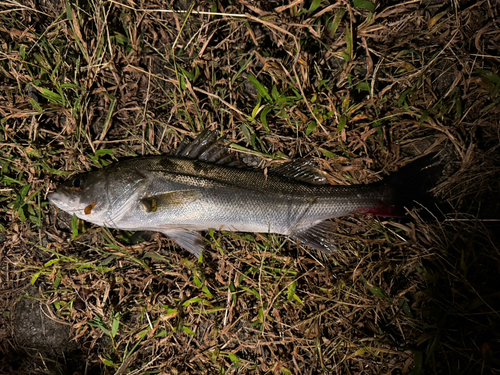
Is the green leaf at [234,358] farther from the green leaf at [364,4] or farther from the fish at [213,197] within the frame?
the green leaf at [364,4]

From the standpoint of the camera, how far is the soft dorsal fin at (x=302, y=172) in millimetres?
2949

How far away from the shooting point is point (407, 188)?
2.82 m

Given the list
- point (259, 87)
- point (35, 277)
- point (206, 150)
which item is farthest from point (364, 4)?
point (35, 277)

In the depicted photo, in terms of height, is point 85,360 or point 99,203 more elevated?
point 99,203

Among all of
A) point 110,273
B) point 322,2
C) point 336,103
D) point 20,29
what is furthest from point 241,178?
point 20,29

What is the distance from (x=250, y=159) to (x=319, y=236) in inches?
41.3

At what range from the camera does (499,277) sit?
279 cm

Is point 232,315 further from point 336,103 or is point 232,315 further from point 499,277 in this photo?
point 499,277

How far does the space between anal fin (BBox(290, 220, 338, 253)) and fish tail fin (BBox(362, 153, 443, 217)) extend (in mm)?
386

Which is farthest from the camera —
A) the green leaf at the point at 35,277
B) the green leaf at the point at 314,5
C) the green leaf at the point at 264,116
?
the green leaf at the point at 35,277

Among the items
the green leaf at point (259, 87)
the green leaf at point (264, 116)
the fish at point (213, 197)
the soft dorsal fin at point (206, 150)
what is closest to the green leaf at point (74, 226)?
the fish at point (213, 197)

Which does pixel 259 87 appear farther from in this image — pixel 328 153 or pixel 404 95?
pixel 404 95

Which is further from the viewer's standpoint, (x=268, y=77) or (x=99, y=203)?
(x=268, y=77)

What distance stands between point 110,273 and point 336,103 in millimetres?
2868
